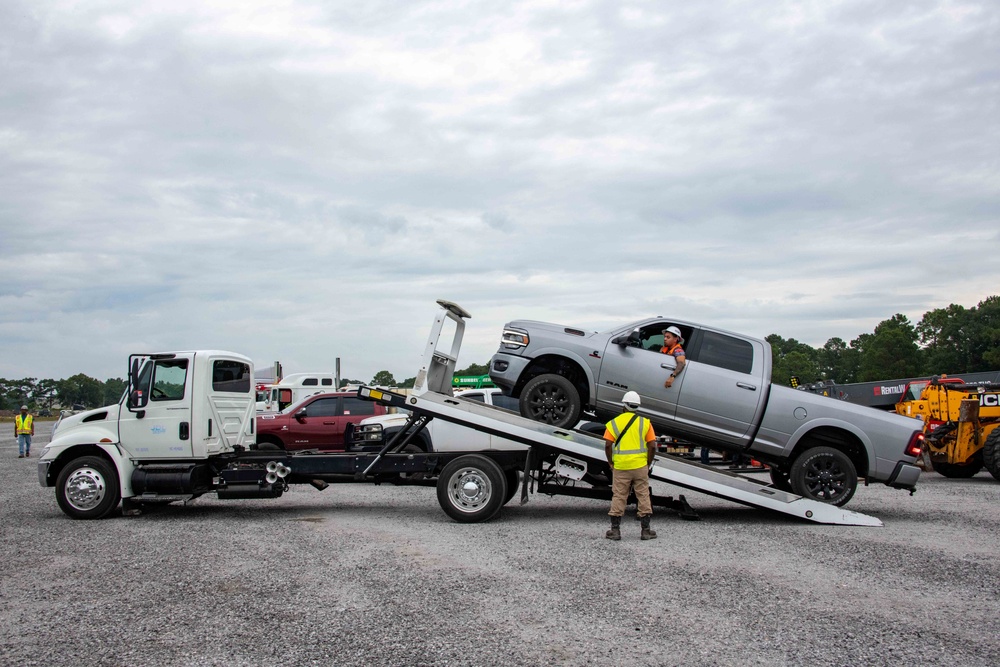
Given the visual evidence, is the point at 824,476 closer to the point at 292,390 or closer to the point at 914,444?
the point at 914,444

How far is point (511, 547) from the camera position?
A: 8328mm

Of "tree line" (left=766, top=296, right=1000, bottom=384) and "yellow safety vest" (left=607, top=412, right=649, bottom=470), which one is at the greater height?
"tree line" (left=766, top=296, right=1000, bottom=384)

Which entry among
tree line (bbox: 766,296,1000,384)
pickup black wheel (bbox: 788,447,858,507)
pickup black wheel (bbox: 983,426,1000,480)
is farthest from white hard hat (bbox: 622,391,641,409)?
tree line (bbox: 766,296,1000,384)

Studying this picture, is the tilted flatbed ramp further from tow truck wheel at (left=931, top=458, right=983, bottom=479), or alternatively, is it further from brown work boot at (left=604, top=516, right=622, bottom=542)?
tow truck wheel at (left=931, top=458, right=983, bottom=479)

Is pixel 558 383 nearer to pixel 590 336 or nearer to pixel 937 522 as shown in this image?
pixel 590 336

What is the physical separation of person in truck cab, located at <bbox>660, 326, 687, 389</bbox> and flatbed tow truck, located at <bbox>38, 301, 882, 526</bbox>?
1.03 metres

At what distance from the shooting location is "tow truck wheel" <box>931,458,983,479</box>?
54.9ft

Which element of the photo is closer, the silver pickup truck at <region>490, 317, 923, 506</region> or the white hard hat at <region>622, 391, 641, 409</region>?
the white hard hat at <region>622, 391, 641, 409</region>

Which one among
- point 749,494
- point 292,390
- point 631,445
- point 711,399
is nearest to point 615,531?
point 631,445

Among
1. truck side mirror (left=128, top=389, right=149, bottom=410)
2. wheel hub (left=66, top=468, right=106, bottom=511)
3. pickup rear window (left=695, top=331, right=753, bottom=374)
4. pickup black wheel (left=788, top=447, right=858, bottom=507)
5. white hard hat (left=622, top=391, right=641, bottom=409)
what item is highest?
pickup rear window (left=695, top=331, right=753, bottom=374)

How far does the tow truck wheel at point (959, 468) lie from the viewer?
1673 cm

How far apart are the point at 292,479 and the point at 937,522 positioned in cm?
834

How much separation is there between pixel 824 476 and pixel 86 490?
30.4ft

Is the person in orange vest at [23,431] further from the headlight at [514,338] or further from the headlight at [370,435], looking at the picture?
the headlight at [514,338]
